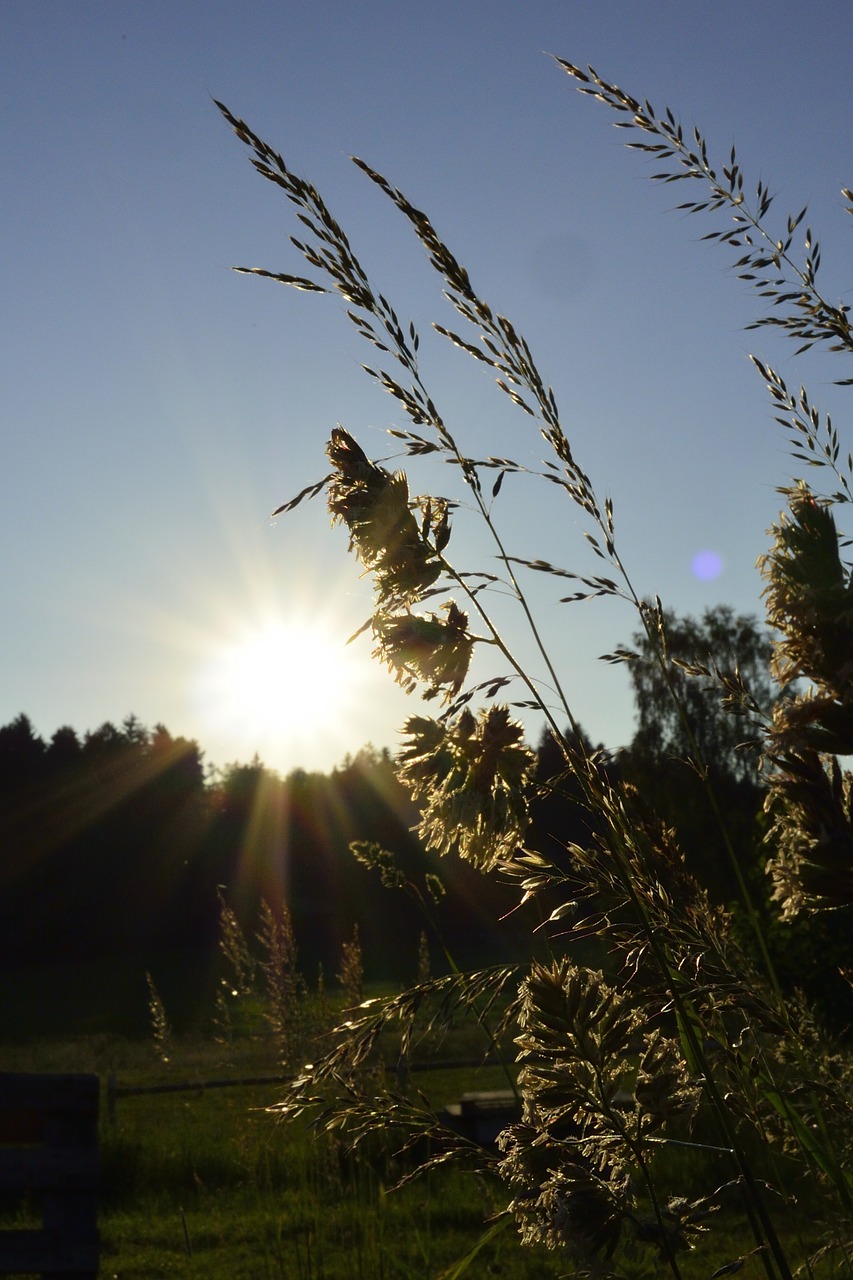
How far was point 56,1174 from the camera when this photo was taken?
428 cm

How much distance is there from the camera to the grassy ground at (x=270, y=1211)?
382 centimetres

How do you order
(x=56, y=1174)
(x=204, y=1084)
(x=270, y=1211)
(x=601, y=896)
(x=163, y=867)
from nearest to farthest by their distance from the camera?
(x=601, y=896)
(x=56, y=1174)
(x=270, y=1211)
(x=204, y=1084)
(x=163, y=867)

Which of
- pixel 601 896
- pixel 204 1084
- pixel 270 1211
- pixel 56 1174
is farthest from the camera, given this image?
pixel 204 1084

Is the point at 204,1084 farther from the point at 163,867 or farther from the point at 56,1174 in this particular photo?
the point at 163,867

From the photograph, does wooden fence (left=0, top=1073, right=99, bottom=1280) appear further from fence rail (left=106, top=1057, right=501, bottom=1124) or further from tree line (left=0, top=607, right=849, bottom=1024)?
tree line (left=0, top=607, right=849, bottom=1024)

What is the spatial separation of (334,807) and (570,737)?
49517 millimetres

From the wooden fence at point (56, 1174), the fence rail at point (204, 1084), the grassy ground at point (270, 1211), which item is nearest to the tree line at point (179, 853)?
the fence rail at point (204, 1084)

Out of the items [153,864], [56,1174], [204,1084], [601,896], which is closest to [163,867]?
[153,864]

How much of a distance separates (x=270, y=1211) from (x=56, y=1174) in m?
0.89

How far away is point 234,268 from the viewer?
5.41 feet

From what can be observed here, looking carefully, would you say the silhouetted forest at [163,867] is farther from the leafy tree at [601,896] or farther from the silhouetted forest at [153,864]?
the leafy tree at [601,896]

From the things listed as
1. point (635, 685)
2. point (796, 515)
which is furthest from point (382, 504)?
point (635, 685)

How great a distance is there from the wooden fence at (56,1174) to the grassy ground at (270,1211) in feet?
1.55

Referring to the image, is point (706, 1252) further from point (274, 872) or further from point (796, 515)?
point (274, 872)
